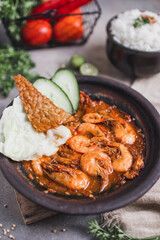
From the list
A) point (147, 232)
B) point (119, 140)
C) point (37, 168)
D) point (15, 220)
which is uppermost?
point (37, 168)

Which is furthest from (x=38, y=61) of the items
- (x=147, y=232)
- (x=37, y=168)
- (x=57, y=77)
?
(x=147, y=232)

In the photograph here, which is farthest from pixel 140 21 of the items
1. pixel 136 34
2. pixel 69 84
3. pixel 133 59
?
pixel 69 84

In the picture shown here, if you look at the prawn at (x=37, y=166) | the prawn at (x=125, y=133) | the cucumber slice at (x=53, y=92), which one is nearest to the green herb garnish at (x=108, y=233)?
the prawn at (x=37, y=166)

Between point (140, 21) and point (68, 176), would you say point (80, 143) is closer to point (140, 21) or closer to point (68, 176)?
point (68, 176)

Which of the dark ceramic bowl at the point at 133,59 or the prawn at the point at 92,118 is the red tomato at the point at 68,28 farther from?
the prawn at the point at 92,118

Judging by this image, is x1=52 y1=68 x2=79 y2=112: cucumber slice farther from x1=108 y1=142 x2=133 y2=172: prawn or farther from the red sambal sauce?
x1=108 y1=142 x2=133 y2=172: prawn

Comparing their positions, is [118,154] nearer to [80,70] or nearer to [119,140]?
[119,140]
